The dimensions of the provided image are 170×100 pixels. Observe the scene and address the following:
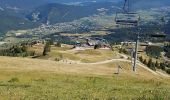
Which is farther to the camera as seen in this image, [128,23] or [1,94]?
[128,23]

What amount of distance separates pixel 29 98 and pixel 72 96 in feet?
9.11

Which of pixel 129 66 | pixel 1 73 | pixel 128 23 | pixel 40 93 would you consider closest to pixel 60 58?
pixel 129 66

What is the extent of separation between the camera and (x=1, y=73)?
68188 mm

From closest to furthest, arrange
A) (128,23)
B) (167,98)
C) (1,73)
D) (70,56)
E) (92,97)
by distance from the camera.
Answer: (167,98)
(92,97)
(1,73)
(128,23)
(70,56)

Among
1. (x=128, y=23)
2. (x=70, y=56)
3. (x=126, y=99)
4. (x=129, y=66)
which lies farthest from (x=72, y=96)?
(x=70, y=56)

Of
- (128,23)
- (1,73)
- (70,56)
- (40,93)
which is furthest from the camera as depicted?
(70,56)

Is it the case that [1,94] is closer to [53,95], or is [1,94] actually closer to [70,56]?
[53,95]

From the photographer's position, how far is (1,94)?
29.1 metres

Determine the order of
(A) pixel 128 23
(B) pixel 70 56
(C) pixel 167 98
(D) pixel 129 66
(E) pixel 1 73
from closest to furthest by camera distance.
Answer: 1. (C) pixel 167 98
2. (E) pixel 1 73
3. (A) pixel 128 23
4. (D) pixel 129 66
5. (B) pixel 70 56

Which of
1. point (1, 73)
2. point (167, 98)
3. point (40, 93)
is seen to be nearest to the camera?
point (167, 98)

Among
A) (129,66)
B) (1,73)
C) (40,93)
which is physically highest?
(40,93)

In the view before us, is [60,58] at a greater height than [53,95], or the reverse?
[53,95]

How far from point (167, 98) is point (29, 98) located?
25.7 ft

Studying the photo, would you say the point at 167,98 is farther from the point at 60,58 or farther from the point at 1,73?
the point at 60,58
